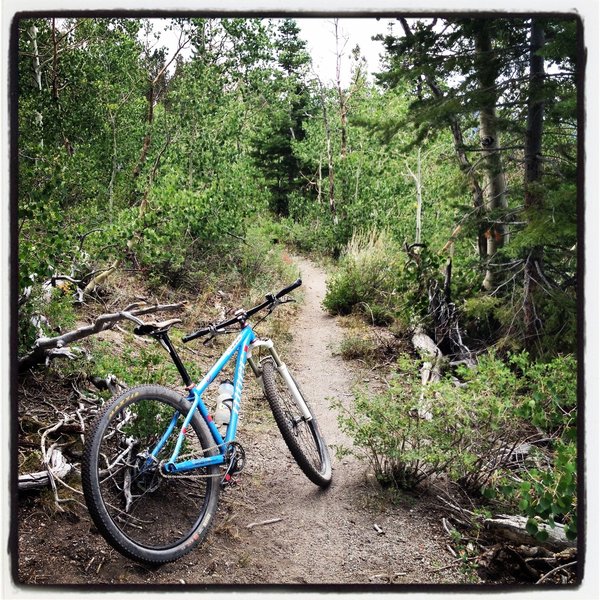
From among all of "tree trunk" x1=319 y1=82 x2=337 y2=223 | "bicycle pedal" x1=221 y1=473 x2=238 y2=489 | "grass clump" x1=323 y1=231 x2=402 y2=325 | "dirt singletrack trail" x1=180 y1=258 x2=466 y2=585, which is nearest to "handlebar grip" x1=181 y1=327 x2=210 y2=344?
"bicycle pedal" x1=221 y1=473 x2=238 y2=489

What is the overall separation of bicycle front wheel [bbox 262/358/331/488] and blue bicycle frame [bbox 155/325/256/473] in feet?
0.64

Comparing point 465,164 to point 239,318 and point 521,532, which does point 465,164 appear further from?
point 521,532

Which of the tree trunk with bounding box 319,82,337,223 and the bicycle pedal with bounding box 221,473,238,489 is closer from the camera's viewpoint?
the bicycle pedal with bounding box 221,473,238,489

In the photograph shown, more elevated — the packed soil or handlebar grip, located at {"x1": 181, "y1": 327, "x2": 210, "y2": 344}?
handlebar grip, located at {"x1": 181, "y1": 327, "x2": 210, "y2": 344}

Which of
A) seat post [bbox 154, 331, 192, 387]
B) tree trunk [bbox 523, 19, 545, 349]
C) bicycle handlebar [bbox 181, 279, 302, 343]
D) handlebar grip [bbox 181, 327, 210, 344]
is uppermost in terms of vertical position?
tree trunk [bbox 523, 19, 545, 349]

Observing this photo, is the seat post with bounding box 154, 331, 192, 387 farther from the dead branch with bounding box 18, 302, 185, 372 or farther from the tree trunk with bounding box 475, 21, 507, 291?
the tree trunk with bounding box 475, 21, 507, 291

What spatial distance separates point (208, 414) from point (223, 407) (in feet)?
0.63

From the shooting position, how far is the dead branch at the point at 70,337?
2.39 meters

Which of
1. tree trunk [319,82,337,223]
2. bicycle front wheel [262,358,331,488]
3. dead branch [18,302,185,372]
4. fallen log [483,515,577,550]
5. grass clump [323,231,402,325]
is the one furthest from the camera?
grass clump [323,231,402,325]

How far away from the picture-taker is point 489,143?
256 cm

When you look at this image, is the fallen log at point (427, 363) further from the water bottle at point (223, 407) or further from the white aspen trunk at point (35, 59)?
the white aspen trunk at point (35, 59)

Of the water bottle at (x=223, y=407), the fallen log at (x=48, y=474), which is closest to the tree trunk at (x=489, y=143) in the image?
the water bottle at (x=223, y=407)

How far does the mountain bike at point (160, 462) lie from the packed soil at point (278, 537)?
4.2 inches

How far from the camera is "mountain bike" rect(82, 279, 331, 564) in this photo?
1.99 metres
